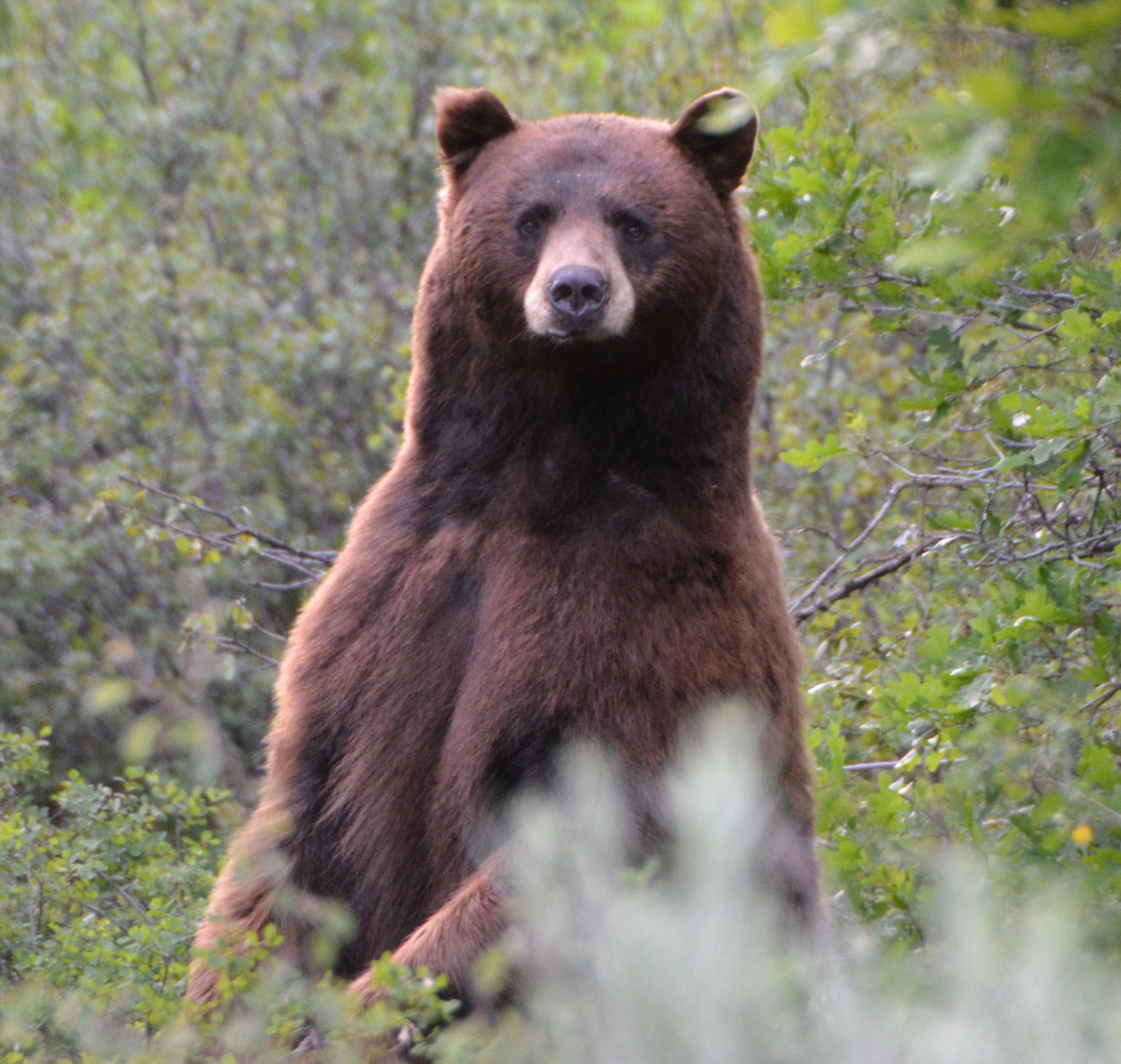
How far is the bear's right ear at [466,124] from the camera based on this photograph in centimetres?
386

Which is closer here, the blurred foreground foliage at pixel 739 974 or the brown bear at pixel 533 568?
the blurred foreground foliage at pixel 739 974

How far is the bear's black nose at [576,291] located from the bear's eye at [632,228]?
10.9 inches

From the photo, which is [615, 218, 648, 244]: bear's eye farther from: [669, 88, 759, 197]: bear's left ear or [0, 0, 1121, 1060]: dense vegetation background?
[0, 0, 1121, 1060]: dense vegetation background

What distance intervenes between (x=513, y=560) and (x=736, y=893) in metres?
2.10

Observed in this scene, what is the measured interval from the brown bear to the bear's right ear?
2cm

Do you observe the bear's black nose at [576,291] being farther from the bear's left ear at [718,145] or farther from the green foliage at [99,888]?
the green foliage at [99,888]

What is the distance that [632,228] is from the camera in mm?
3719

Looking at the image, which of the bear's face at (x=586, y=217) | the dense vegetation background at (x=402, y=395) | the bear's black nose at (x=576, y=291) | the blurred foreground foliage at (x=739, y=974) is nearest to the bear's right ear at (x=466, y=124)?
the bear's face at (x=586, y=217)

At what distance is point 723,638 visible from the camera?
3.38 meters

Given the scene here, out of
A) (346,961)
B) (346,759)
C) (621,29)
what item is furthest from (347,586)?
(621,29)

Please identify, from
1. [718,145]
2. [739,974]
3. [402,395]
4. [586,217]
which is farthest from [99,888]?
[739,974]

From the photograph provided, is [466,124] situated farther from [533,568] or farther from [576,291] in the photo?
[533,568]

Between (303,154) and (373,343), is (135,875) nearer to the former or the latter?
(373,343)

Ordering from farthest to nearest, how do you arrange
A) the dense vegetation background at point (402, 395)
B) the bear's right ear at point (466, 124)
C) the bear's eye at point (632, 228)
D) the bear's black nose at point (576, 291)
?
the bear's right ear at point (466, 124), the bear's eye at point (632, 228), the bear's black nose at point (576, 291), the dense vegetation background at point (402, 395)
